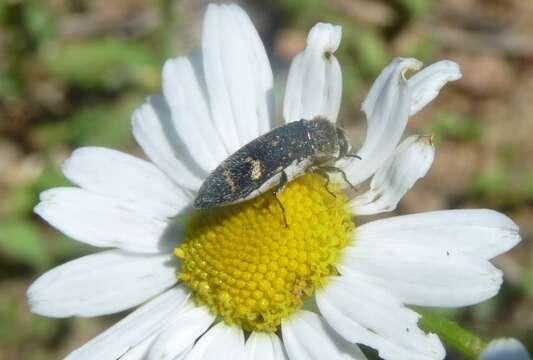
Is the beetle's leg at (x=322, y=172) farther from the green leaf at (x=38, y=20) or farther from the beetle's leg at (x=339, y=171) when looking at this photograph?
the green leaf at (x=38, y=20)

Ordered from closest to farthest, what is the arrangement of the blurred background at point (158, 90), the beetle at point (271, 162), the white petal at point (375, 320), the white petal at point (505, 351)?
the white petal at point (505, 351) < the white petal at point (375, 320) < the beetle at point (271, 162) < the blurred background at point (158, 90)

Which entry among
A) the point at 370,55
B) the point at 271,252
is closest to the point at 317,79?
the point at 271,252

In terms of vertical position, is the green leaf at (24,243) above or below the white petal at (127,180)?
below

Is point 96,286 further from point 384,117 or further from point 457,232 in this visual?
point 457,232

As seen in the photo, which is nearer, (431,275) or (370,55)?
(431,275)

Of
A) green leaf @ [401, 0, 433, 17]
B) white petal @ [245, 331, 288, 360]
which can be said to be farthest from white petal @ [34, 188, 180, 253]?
green leaf @ [401, 0, 433, 17]

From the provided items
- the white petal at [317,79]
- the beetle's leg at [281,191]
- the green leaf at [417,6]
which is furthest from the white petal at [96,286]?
the green leaf at [417,6]

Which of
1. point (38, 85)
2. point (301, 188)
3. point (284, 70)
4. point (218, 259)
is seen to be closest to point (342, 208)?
point (301, 188)

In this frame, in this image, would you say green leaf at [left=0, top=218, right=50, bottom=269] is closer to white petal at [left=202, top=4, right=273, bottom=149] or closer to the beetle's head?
white petal at [left=202, top=4, right=273, bottom=149]

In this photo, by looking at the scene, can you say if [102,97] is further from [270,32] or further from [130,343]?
[130,343]
